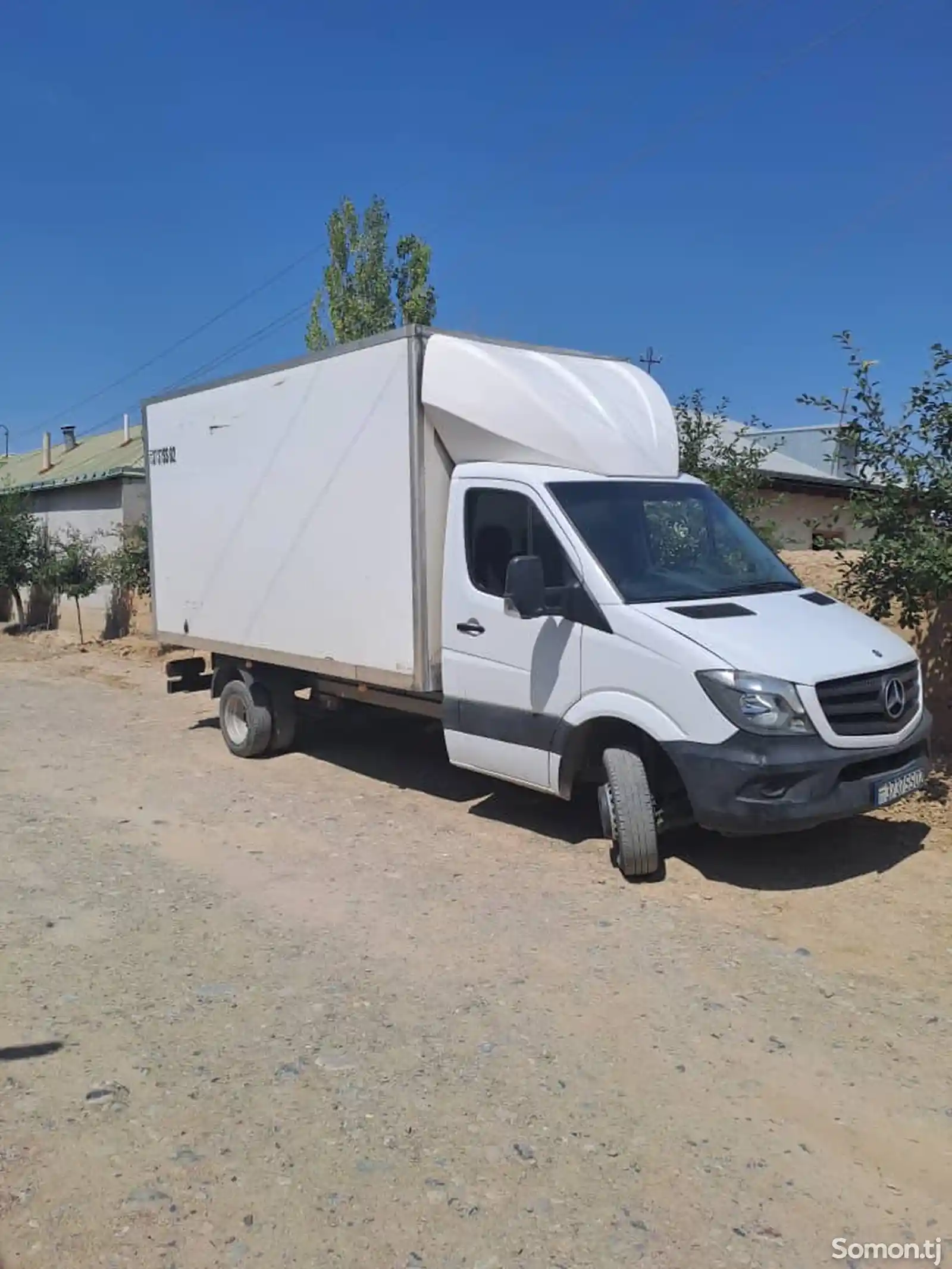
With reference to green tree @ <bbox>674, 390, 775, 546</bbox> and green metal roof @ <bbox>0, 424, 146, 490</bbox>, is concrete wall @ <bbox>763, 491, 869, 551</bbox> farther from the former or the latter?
green metal roof @ <bbox>0, 424, 146, 490</bbox>

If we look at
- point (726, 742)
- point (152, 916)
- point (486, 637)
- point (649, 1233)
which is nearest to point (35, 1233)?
point (649, 1233)

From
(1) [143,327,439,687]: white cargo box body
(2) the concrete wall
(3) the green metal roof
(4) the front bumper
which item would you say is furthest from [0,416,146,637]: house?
(4) the front bumper

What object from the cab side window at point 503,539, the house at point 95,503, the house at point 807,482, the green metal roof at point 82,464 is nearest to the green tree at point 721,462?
the house at point 807,482

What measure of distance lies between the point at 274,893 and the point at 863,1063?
329cm

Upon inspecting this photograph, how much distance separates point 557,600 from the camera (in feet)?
20.2

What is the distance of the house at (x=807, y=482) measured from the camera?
8.03 m

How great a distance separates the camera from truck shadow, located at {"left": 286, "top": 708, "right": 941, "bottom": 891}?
6023 mm

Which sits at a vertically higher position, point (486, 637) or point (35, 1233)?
point (486, 637)

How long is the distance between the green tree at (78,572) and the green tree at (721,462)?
46.0 ft

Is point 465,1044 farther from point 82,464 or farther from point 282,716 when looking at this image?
point 82,464

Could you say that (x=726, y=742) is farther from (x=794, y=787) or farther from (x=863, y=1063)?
→ (x=863, y=1063)

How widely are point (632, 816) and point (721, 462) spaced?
599cm

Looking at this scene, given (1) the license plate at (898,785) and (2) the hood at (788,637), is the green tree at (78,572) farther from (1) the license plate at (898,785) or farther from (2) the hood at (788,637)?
(1) the license plate at (898,785)

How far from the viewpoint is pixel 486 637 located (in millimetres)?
6586
